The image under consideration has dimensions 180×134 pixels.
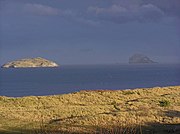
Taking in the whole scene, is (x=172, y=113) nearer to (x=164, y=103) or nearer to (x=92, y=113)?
(x=164, y=103)

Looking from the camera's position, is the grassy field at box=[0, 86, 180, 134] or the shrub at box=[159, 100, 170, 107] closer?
the grassy field at box=[0, 86, 180, 134]

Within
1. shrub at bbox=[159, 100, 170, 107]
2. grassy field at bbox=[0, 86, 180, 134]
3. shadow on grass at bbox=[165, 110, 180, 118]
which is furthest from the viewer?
shrub at bbox=[159, 100, 170, 107]

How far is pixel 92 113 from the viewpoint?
36625 millimetres

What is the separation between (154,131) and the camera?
27359 millimetres

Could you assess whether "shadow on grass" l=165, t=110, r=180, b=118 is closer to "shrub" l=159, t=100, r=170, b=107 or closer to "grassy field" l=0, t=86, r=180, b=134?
"grassy field" l=0, t=86, r=180, b=134

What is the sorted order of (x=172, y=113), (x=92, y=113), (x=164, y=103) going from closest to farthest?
(x=172, y=113), (x=92, y=113), (x=164, y=103)

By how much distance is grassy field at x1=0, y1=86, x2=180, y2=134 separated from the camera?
2814 cm

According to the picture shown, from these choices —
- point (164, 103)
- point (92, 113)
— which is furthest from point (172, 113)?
point (92, 113)

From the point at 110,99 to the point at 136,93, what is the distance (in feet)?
18.8

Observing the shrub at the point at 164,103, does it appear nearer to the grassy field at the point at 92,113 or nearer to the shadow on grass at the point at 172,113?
the grassy field at the point at 92,113

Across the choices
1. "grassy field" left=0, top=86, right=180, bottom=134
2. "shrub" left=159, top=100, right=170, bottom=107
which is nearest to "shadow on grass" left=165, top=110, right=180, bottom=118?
"grassy field" left=0, top=86, right=180, bottom=134

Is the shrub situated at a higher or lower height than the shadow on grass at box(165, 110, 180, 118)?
higher

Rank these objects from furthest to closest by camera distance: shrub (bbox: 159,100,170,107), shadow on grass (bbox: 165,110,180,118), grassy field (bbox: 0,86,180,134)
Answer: shrub (bbox: 159,100,170,107) < shadow on grass (bbox: 165,110,180,118) < grassy field (bbox: 0,86,180,134)

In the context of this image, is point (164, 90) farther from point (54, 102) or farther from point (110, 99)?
point (54, 102)
